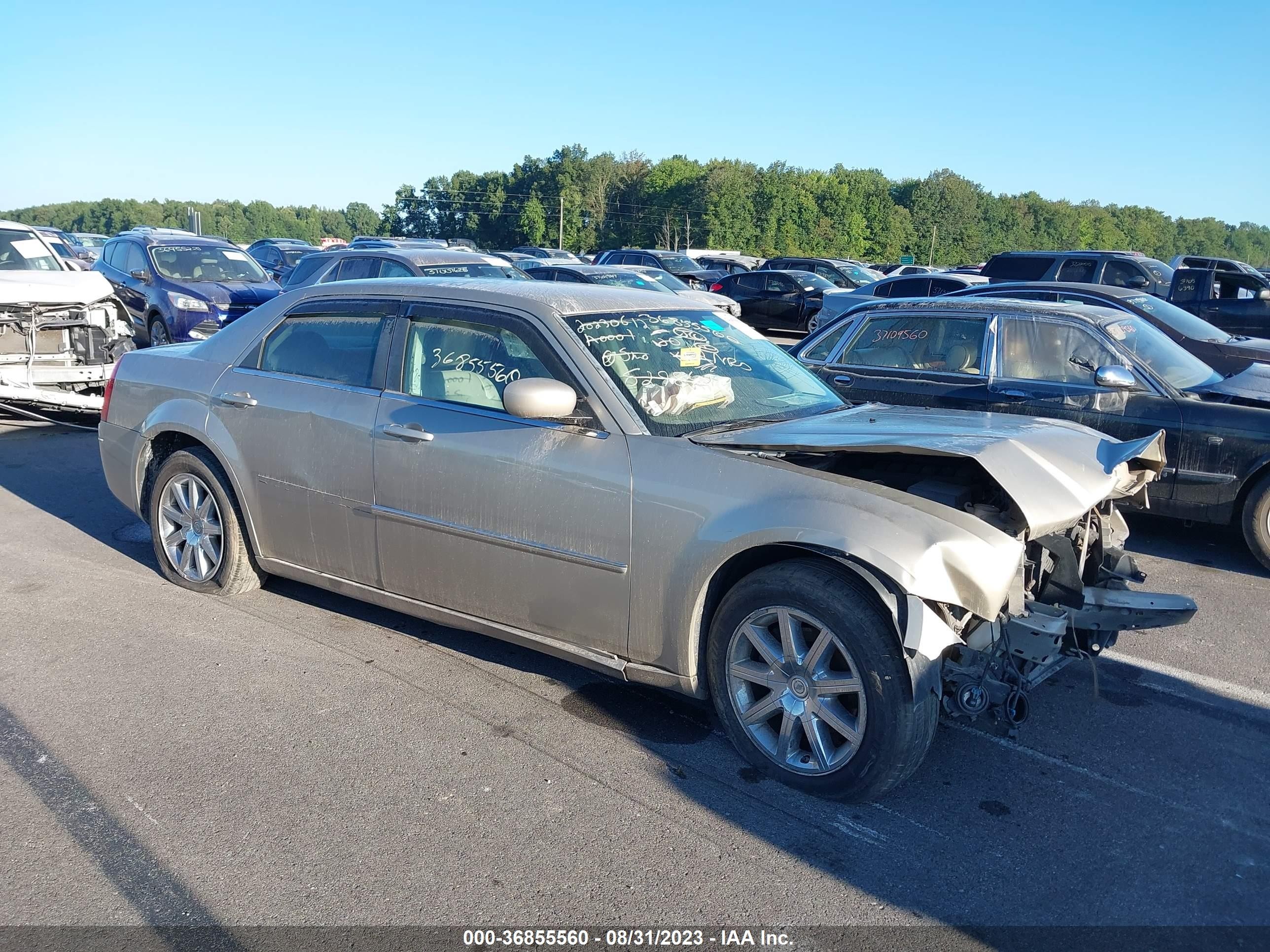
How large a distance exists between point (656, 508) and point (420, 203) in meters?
110

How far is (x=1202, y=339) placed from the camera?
846 centimetres

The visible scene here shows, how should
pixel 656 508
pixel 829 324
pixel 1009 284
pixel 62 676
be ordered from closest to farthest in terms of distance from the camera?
pixel 656 508 < pixel 62 676 < pixel 829 324 < pixel 1009 284

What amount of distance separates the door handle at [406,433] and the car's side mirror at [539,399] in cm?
58

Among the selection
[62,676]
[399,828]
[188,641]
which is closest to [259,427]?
[188,641]

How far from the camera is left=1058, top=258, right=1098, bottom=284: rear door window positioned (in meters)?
15.3

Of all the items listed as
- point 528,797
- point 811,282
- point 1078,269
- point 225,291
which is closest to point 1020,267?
point 1078,269

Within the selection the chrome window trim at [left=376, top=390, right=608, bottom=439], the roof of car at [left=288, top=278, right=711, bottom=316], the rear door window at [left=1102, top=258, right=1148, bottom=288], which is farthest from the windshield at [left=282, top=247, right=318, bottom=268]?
the chrome window trim at [left=376, top=390, right=608, bottom=439]

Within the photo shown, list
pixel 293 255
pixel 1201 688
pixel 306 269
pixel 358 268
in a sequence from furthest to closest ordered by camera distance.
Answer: pixel 293 255 < pixel 306 269 < pixel 358 268 < pixel 1201 688

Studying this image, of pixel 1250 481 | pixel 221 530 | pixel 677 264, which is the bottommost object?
pixel 221 530

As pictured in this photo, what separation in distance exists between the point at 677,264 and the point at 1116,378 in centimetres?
2439

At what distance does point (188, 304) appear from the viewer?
13375 millimetres

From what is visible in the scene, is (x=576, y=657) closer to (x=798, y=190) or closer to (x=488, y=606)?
(x=488, y=606)

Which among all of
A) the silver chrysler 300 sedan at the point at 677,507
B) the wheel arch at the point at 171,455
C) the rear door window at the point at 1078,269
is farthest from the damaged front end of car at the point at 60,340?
the rear door window at the point at 1078,269

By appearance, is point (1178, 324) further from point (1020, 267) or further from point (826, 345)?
point (1020, 267)
